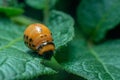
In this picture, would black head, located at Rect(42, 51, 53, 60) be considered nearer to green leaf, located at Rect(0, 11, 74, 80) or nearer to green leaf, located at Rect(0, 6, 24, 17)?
green leaf, located at Rect(0, 11, 74, 80)

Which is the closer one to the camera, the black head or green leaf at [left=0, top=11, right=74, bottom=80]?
green leaf at [left=0, top=11, right=74, bottom=80]

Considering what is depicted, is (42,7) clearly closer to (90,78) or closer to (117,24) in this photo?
(117,24)

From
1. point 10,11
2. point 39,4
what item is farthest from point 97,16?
point 10,11

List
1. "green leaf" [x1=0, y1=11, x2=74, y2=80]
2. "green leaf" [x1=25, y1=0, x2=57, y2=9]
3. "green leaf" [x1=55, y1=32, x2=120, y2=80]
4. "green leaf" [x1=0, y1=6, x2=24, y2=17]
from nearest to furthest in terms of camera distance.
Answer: "green leaf" [x1=0, y1=11, x2=74, y2=80] < "green leaf" [x1=55, y1=32, x2=120, y2=80] < "green leaf" [x1=0, y1=6, x2=24, y2=17] < "green leaf" [x1=25, y1=0, x2=57, y2=9]

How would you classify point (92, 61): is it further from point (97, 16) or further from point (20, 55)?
point (97, 16)

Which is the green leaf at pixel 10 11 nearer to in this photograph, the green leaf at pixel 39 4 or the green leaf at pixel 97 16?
the green leaf at pixel 39 4

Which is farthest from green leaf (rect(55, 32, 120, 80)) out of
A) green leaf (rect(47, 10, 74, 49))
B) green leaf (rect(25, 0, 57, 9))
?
green leaf (rect(25, 0, 57, 9))

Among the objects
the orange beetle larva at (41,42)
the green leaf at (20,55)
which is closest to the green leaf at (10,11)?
the green leaf at (20,55)
